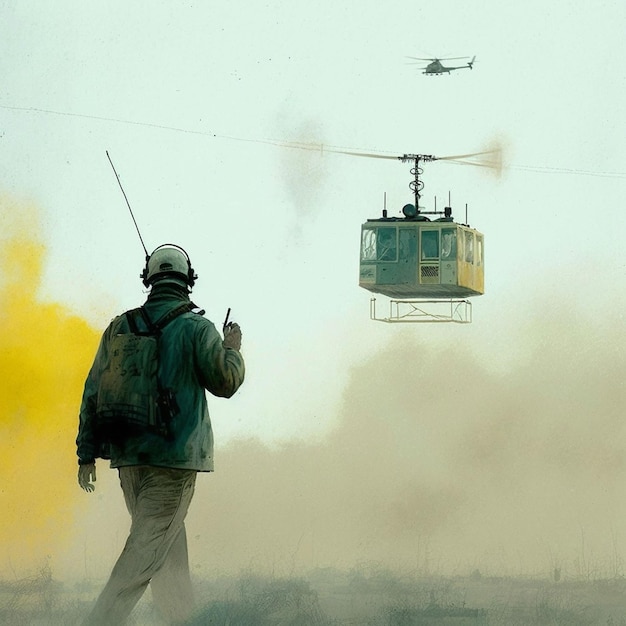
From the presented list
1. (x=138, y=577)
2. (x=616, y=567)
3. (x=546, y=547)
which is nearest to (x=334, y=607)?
(x=138, y=577)

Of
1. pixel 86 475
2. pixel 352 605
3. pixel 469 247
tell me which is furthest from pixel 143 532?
pixel 469 247

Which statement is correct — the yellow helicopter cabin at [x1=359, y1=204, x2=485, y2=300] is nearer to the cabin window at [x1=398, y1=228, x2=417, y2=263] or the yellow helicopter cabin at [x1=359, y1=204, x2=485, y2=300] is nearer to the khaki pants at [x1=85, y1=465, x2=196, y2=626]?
the cabin window at [x1=398, y1=228, x2=417, y2=263]

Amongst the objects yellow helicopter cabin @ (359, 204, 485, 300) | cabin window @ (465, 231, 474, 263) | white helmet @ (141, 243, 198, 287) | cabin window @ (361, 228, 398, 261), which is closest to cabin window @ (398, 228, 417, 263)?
yellow helicopter cabin @ (359, 204, 485, 300)

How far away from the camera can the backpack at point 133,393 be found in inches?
496

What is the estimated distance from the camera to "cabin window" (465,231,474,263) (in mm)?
38000

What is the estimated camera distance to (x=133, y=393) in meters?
12.7

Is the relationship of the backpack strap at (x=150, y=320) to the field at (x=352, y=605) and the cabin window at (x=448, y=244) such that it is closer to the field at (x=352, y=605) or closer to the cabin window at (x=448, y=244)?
the field at (x=352, y=605)

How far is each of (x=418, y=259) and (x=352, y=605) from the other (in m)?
22.2

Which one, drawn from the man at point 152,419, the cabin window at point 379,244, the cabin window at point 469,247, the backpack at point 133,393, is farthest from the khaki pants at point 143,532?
the cabin window at point 469,247

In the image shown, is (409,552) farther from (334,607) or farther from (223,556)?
(334,607)

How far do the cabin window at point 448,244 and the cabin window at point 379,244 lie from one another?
2.99 feet

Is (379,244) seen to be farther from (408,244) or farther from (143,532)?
(143,532)

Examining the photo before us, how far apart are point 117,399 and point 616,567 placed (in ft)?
35.2

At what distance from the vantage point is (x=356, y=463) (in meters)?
35.7
